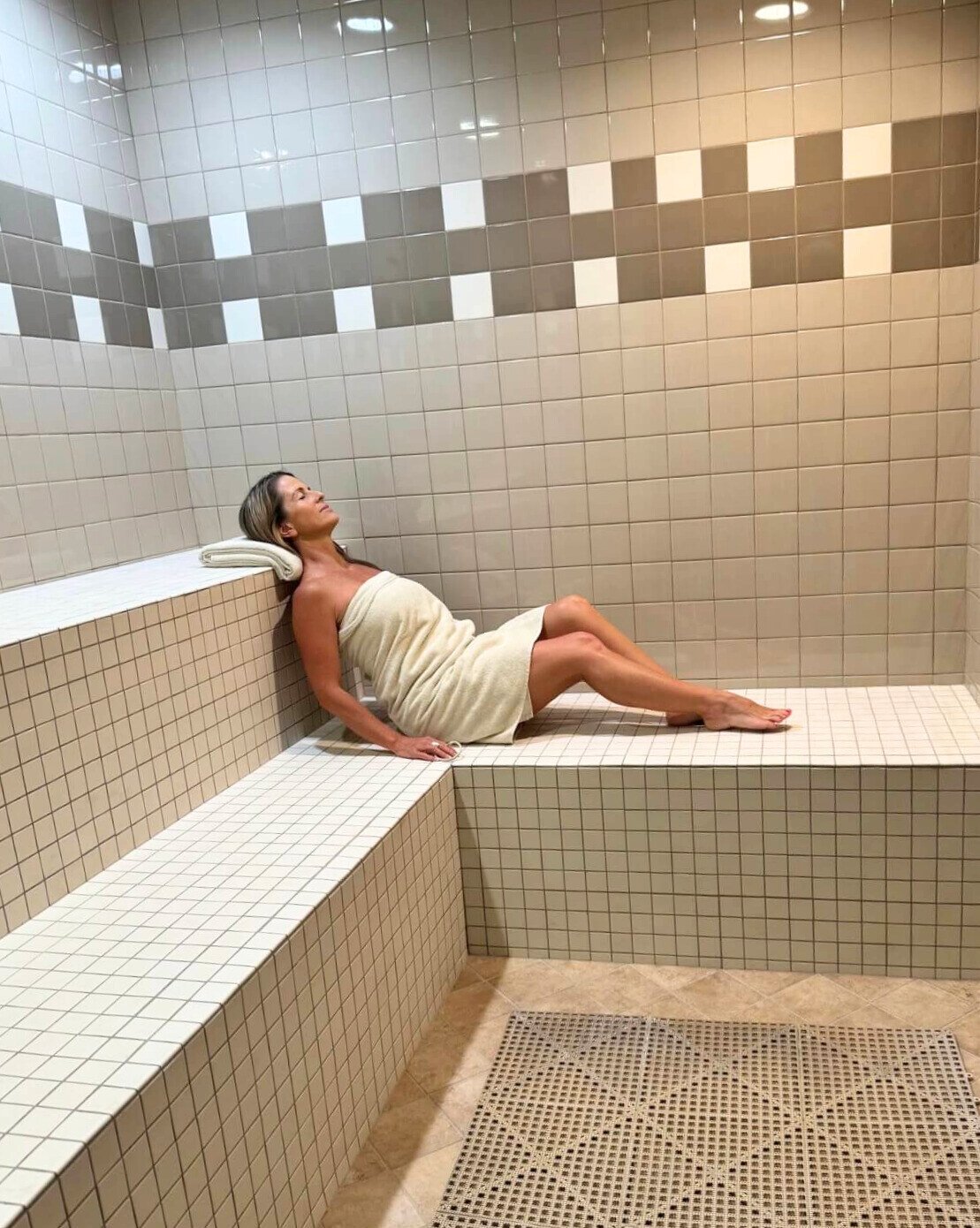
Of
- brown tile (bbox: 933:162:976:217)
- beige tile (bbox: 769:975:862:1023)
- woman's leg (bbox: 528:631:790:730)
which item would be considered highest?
brown tile (bbox: 933:162:976:217)

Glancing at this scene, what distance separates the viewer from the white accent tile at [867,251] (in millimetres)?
2615

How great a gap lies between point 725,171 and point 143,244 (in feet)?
6.18

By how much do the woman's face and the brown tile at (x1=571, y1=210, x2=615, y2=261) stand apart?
111 centimetres

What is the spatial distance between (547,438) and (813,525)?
0.87m

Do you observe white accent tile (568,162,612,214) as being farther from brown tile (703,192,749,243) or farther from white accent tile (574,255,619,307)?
brown tile (703,192,749,243)

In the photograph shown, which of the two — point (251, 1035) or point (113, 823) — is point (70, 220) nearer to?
point (113, 823)

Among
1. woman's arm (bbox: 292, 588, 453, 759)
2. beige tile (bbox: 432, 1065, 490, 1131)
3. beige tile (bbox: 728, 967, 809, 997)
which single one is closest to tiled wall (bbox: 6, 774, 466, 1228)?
beige tile (bbox: 432, 1065, 490, 1131)

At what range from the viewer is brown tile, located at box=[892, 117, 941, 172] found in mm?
2539

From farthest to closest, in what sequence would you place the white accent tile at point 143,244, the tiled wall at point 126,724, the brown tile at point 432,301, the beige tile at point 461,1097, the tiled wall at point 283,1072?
the white accent tile at point 143,244
the brown tile at point 432,301
the beige tile at point 461,1097
the tiled wall at point 126,724
the tiled wall at point 283,1072

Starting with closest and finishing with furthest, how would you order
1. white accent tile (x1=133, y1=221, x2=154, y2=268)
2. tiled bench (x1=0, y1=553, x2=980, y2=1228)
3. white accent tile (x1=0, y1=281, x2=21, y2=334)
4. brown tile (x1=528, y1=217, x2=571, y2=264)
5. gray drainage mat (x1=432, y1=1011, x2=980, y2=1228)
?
tiled bench (x1=0, y1=553, x2=980, y2=1228), gray drainage mat (x1=432, y1=1011, x2=980, y2=1228), white accent tile (x1=0, y1=281, x2=21, y2=334), brown tile (x1=528, y1=217, x2=571, y2=264), white accent tile (x1=133, y1=221, x2=154, y2=268)

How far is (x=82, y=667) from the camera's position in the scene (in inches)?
73.4

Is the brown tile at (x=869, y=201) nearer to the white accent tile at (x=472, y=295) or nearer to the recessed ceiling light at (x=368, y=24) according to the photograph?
the white accent tile at (x=472, y=295)

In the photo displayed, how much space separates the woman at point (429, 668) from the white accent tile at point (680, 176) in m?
1.32

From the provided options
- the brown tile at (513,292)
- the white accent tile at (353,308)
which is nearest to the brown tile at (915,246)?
the brown tile at (513,292)
